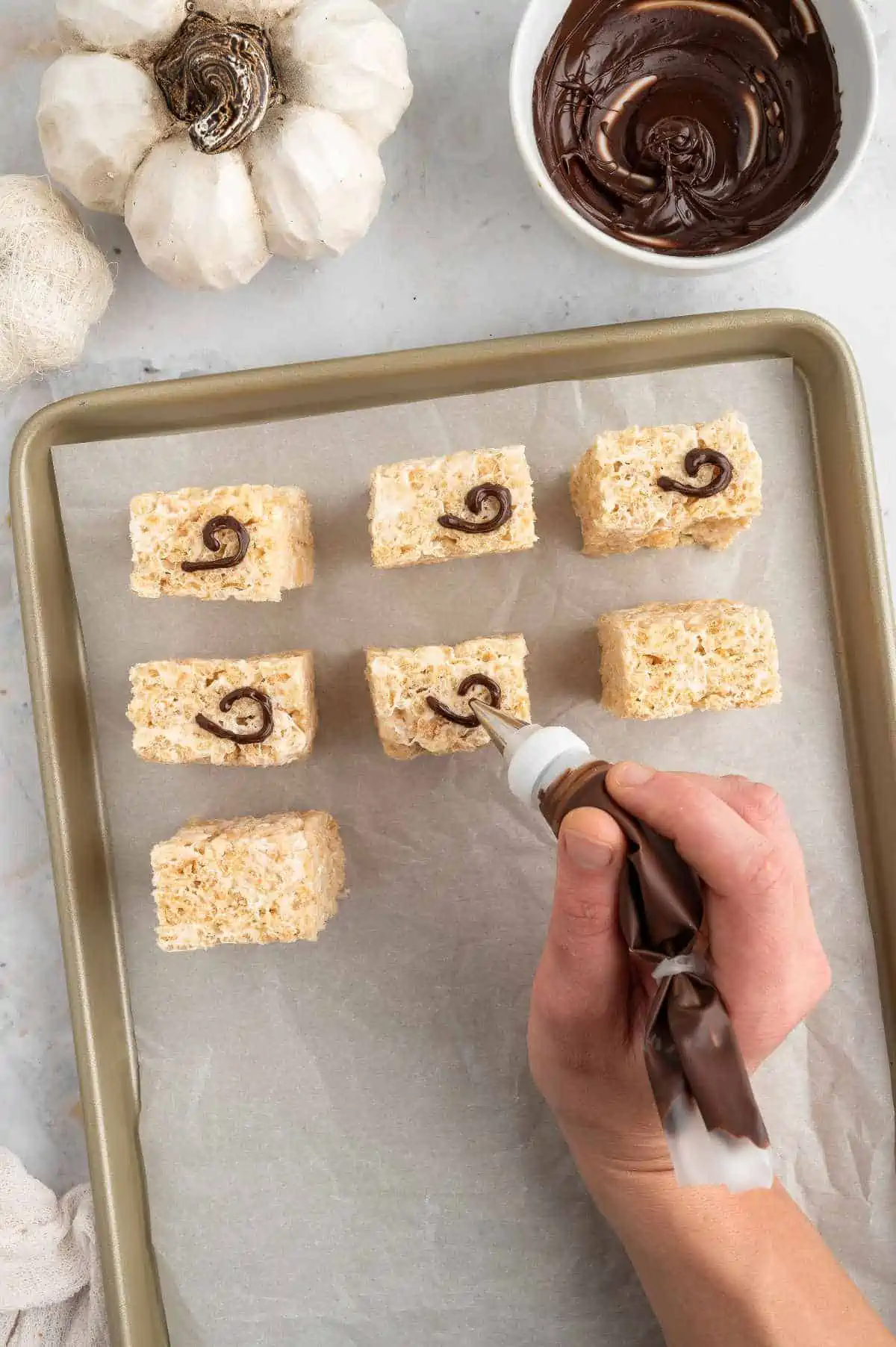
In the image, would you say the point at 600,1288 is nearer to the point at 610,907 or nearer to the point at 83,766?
the point at 610,907

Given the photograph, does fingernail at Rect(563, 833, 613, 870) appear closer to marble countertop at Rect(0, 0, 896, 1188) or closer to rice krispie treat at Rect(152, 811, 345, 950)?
rice krispie treat at Rect(152, 811, 345, 950)

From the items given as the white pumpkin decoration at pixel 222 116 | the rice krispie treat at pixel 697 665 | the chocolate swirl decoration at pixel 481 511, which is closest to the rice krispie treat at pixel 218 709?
the chocolate swirl decoration at pixel 481 511

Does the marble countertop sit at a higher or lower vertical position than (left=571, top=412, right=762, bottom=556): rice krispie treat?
higher

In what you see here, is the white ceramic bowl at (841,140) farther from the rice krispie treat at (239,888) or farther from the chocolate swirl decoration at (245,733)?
the rice krispie treat at (239,888)

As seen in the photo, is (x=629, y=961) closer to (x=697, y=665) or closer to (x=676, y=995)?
(x=676, y=995)

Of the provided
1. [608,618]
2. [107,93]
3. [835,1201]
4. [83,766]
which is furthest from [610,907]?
[107,93]

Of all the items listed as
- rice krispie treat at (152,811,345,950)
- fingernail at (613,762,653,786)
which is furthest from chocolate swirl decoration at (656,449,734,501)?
rice krispie treat at (152,811,345,950)
